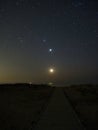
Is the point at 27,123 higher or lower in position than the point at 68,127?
higher

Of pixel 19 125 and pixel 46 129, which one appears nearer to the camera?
pixel 46 129

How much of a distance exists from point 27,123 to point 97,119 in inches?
216

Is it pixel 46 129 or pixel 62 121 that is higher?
pixel 62 121

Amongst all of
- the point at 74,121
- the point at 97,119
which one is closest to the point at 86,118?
the point at 97,119

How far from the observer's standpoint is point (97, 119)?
18.8 m

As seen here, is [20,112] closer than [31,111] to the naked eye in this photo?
Yes

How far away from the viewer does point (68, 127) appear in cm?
1498

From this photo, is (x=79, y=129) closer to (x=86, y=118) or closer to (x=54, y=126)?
(x=54, y=126)

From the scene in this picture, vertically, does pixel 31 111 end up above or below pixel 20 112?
above

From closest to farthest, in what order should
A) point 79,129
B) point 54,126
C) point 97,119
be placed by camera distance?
1. point 79,129
2. point 54,126
3. point 97,119

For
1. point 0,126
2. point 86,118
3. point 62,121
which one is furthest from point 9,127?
point 86,118

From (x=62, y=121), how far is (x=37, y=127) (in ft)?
8.32

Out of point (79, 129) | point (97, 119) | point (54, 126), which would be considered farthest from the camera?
point (97, 119)

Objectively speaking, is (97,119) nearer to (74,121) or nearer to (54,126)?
(74,121)
